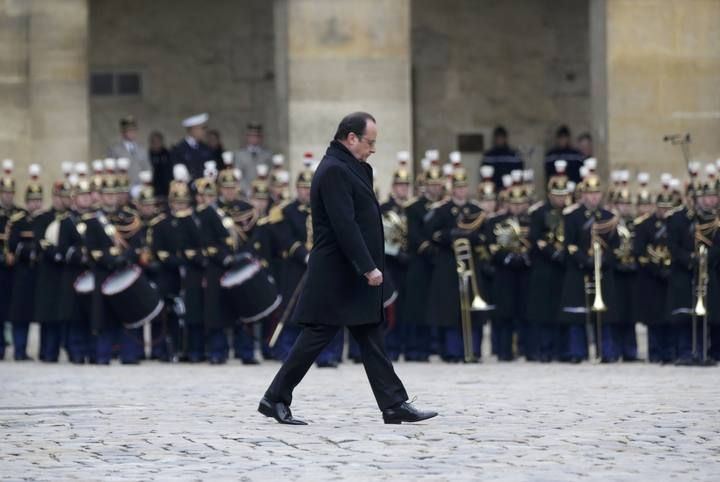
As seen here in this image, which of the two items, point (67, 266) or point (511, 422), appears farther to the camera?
point (67, 266)

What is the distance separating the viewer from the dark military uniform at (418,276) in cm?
1823

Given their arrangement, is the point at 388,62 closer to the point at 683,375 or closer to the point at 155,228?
the point at 155,228

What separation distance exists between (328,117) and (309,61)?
24.8 inches

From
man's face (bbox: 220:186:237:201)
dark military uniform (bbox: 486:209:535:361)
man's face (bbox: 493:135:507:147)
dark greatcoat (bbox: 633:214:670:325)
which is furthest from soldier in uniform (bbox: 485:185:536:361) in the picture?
man's face (bbox: 493:135:507:147)

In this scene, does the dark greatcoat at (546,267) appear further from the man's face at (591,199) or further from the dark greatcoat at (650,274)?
the dark greatcoat at (650,274)

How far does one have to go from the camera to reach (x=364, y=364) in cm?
1097

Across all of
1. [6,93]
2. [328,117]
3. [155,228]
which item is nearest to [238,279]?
[155,228]

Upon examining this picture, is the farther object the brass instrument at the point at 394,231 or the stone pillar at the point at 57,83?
the stone pillar at the point at 57,83

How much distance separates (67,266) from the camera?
61.2ft

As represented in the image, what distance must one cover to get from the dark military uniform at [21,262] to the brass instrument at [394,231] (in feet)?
11.2

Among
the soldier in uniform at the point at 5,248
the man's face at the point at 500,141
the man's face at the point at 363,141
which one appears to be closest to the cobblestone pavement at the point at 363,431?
the man's face at the point at 363,141

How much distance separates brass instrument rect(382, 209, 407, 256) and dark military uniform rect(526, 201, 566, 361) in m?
1.14

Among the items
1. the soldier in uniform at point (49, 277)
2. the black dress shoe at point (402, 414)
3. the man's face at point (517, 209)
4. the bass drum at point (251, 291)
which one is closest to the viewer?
the black dress shoe at point (402, 414)

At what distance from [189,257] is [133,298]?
2.53ft
